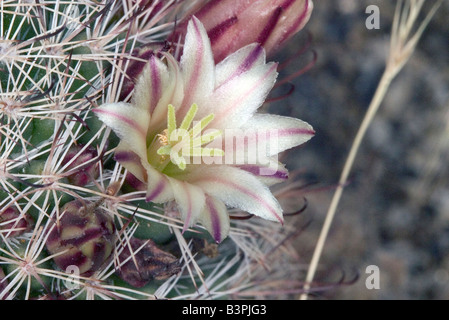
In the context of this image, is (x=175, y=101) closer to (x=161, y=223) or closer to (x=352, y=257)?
(x=161, y=223)

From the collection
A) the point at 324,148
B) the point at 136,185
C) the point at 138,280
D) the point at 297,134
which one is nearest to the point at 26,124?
the point at 136,185

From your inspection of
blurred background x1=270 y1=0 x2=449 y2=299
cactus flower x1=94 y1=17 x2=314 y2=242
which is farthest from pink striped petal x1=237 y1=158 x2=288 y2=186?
blurred background x1=270 y1=0 x2=449 y2=299

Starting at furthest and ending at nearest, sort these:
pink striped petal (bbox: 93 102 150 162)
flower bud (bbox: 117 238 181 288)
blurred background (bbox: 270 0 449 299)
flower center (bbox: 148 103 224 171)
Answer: blurred background (bbox: 270 0 449 299) < flower bud (bbox: 117 238 181 288) < flower center (bbox: 148 103 224 171) < pink striped petal (bbox: 93 102 150 162)

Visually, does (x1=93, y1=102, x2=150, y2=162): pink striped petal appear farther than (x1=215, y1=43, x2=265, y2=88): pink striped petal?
No

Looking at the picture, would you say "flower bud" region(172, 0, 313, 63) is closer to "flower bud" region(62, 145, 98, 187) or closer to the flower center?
the flower center

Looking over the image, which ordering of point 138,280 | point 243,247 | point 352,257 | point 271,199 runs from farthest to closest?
point 352,257 → point 243,247 → point 138,280 → point 271,199

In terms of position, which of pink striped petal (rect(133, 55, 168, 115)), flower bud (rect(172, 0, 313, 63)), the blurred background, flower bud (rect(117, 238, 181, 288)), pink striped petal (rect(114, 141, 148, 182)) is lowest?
flower bud (rect(117, 238, 181, 288))
